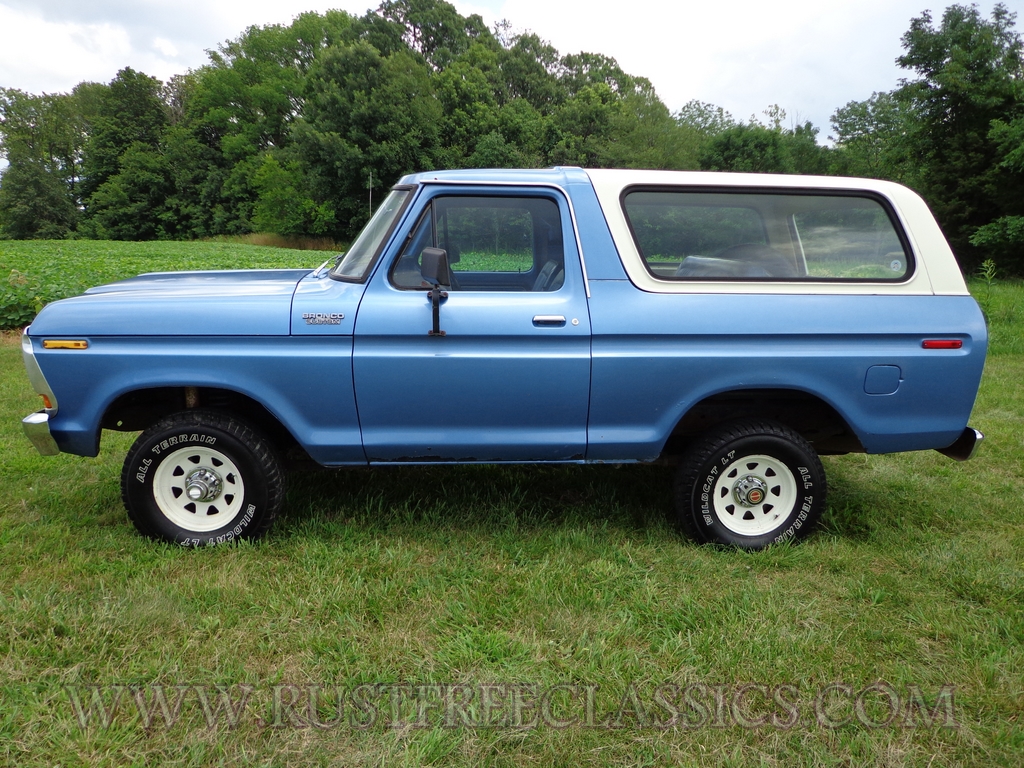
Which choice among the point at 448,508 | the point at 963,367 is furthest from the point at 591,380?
the point at 963,367

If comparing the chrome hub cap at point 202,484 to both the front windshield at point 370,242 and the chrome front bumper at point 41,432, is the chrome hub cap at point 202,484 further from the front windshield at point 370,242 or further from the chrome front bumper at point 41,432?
the front windshield at point 370,242

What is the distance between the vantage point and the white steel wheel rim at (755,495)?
3699 millimetres

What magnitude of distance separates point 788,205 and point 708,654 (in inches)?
94.1

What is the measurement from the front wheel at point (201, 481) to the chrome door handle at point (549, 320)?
1.57m

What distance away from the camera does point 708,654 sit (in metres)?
2.82

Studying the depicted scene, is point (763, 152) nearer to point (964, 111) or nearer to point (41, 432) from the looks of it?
point (964, 111)

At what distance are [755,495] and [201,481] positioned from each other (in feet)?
9.68

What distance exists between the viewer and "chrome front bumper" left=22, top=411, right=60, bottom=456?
3.38 metres

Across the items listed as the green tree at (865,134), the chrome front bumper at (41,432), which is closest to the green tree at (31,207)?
the green tree at (865,134)

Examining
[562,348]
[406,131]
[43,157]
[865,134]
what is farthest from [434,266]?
[43,157]

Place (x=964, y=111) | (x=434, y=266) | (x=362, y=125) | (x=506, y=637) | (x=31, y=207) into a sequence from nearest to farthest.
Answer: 1. (x=506, y=637)
2. (x=434, y=266)
3. (x=964, y=111)
4. (x=362, y=125)
5. (x=31, y=207)

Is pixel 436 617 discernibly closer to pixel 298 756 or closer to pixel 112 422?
pixel 298 756

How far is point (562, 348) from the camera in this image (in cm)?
342

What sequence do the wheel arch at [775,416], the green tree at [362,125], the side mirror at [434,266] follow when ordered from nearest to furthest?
the side mirror at [434,266] → the wheel arch at [775,416] → the green tree at [362,125]
